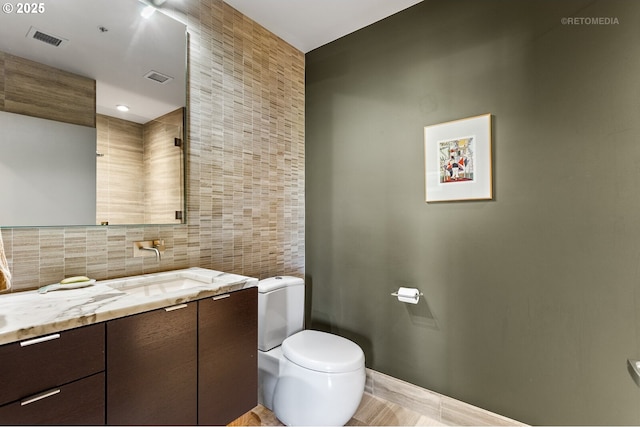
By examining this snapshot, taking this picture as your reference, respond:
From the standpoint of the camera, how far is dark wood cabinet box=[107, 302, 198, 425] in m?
1.01

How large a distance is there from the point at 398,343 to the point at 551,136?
146 centimetres

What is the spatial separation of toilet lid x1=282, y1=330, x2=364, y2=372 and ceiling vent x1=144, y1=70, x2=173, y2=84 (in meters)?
1.61

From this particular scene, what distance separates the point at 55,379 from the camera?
0.89 meters

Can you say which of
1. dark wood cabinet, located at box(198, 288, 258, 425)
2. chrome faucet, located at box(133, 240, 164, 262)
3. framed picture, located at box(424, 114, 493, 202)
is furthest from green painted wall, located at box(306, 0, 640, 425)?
chrome faucet, located at box(133, 240, 164, 262)

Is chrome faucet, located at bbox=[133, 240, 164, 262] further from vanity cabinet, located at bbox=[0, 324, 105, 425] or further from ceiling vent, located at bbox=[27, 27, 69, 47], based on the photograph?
ceiling vent, located at bbox=[27, 27, 69, 47]

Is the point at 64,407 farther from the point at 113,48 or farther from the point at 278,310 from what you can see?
the point at 113,48

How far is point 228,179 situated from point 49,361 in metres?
1.25

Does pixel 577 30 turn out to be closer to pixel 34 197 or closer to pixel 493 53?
pixel 493 53

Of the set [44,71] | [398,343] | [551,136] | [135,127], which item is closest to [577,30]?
[551,136]

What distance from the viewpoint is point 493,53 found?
1675mm

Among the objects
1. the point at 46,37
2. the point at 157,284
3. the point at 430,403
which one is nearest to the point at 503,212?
the point at 430,403

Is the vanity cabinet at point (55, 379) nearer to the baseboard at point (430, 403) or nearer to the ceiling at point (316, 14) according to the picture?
the baseboard at point (430, 403)

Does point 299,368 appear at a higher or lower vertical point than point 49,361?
lower

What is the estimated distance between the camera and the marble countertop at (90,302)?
34.3 inches
